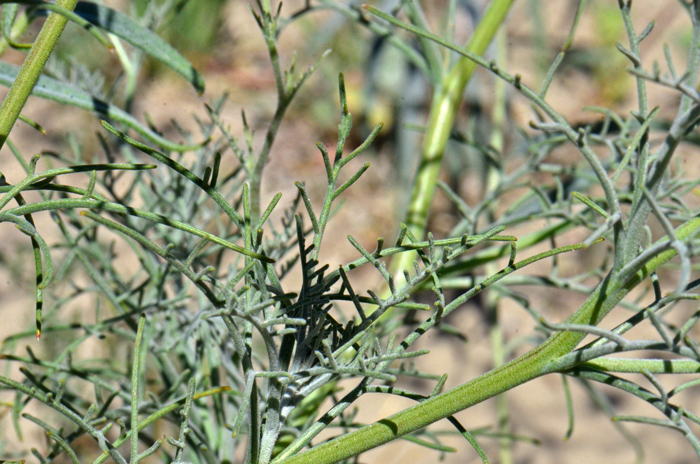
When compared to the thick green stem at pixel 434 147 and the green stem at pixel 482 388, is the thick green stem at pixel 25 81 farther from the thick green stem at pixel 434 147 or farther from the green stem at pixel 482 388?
the thick green stem at pixel 434 147

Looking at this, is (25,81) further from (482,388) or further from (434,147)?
(434,147)

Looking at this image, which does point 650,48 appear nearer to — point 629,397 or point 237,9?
point 629,397

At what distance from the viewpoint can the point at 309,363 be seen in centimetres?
25

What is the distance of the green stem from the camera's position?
0.23 metres

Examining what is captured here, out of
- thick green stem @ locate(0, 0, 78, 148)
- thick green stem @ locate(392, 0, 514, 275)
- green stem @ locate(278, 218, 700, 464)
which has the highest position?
thick green stem @ locate(392, 0, 514, 275)

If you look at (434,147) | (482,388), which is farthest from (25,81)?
(434,147)

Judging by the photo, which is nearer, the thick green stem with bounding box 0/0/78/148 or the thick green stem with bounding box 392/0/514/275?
the thick green stem with bounding box 0/0/78/148

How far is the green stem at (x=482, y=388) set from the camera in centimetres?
23

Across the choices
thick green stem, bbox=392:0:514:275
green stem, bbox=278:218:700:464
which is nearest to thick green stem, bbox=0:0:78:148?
green stem, bbox=278:218:700:464

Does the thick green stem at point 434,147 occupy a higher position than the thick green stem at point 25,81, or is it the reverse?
the thick green stem at point 434,147

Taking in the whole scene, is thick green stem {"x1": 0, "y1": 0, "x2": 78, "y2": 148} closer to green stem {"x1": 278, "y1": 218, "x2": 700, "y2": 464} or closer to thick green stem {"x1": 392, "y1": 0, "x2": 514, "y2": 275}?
green stem {"x1": 278, "y1": 218, "x2": 700, "y2": 464}

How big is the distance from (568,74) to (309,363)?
4.88 ft

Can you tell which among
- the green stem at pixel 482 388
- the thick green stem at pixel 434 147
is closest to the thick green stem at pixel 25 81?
the green stem at pixel 482 388

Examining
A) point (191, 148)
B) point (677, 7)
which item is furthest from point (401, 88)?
point (191, 148)
